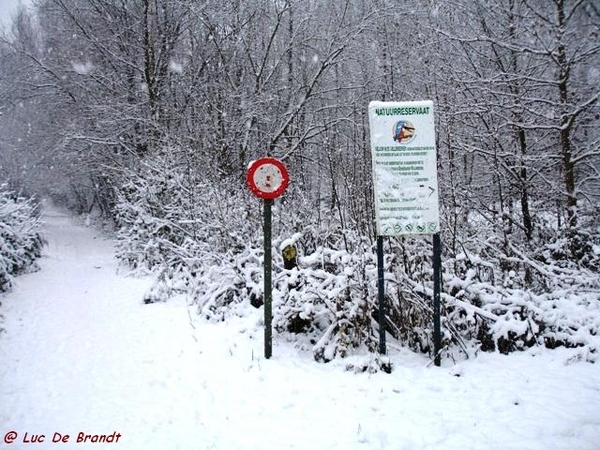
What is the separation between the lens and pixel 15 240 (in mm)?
11867

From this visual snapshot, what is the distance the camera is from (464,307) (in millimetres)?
5012

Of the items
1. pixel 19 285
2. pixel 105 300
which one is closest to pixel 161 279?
pixel 105 300

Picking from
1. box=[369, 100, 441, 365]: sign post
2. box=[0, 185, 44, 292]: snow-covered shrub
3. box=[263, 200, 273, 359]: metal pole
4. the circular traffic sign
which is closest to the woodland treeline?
box=[263, 200, 273, 359]: metal pole

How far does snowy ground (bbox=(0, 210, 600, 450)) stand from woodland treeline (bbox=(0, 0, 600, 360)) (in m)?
0.64

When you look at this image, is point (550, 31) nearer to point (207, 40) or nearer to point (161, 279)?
point (161, 279)

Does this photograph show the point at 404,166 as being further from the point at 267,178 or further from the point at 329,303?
the point at 329,303

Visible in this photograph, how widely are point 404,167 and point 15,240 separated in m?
11.8

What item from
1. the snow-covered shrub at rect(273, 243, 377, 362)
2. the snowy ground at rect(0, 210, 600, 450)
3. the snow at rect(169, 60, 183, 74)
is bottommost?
the snowy ground at rect(0, 210, 600, 450)

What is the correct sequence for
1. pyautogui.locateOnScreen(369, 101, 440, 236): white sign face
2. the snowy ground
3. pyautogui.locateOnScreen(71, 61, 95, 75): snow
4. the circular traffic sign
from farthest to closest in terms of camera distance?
pyautogui.locateOnScreen(71, 61, 95, 75): snow < the circular traffic sign < pyautogui.locateOnScreen(369, 101, 440, 236): white sign face < the snowy ground

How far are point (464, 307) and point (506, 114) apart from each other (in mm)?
4697

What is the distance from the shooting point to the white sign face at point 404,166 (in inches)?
174

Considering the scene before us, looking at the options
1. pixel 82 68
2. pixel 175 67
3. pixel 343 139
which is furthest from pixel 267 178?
pixel 82 68

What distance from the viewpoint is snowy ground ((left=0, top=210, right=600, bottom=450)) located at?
3.45 m

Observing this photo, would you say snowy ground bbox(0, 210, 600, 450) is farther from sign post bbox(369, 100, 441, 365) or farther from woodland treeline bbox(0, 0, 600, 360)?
sign post bbox(369, 100, 441, 365)
